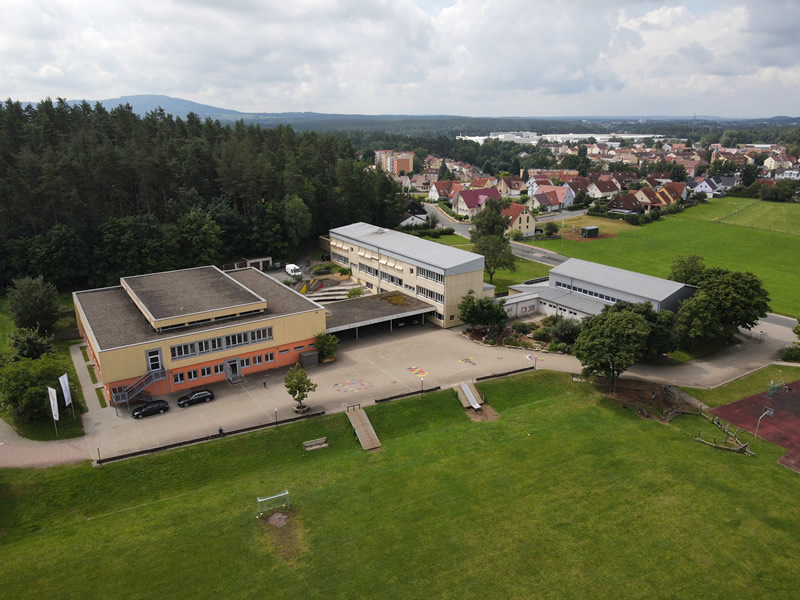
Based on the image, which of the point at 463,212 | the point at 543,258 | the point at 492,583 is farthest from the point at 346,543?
the point at 463,212

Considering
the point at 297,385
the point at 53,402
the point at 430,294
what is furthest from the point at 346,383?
the point at 53,402

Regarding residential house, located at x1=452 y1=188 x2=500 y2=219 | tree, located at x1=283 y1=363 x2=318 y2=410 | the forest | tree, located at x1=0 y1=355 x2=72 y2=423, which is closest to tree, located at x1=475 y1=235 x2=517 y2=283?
the forest

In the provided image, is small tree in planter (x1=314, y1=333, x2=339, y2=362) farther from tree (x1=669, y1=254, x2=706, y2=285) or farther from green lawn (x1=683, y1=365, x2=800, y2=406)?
tree (x1=669, y1=254, x2=706, y2=285)

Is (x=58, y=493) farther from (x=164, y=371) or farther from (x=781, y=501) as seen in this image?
(x=781, y=501)

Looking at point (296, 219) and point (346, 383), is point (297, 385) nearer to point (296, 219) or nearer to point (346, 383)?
point (346, 383)

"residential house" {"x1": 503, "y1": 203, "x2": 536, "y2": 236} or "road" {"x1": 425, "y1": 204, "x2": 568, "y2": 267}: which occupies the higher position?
"residential house" {"x1": 503, "y1": 203, "x2": 536, "y2": 236}

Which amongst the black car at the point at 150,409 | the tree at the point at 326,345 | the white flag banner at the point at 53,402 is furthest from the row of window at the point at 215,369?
the white flag banner at the point at 53,402
